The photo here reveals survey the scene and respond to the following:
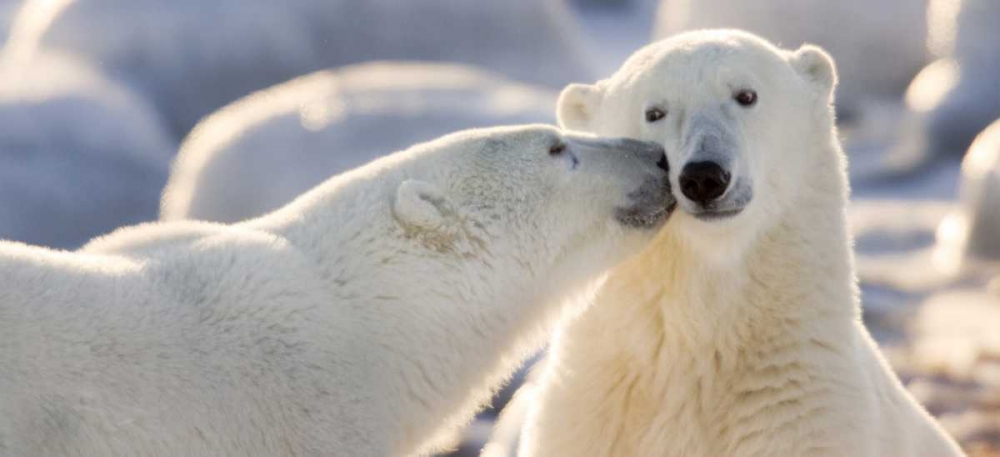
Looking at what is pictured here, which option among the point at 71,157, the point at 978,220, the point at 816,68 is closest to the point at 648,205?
the point at 816,68

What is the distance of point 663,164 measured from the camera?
369 centimetres

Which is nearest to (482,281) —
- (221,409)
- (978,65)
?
(221,409)

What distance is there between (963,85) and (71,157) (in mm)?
6486

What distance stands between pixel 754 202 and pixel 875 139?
8.81 metres

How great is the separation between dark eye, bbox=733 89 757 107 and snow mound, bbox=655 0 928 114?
30.9 feet

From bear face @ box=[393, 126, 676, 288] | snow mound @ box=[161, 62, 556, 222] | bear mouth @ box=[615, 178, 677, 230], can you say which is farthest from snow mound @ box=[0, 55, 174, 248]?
bear mouth @ box=[615, 178, 677, 230]

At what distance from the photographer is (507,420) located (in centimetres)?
533

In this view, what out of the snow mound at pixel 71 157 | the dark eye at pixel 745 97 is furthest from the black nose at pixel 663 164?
the snow mound at pixel 71 157

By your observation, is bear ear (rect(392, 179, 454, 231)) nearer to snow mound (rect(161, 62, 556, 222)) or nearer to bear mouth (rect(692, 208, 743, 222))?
bear mouth (rect(692, 208, 743, 222))

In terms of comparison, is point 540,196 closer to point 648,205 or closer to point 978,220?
point 648,205

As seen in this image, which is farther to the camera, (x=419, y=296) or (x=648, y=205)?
(x=648, y=205)

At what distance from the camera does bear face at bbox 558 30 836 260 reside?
11.7 ft

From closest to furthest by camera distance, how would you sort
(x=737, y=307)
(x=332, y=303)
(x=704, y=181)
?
(x=332, y=303)
(x=704, y=181)
(x=737, y=307)

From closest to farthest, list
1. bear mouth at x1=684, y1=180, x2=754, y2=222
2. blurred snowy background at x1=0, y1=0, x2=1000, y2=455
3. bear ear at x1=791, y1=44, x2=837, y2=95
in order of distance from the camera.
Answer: bear mouth at x1=684, y1=180, x2=754, y2=222
bear ear at x1=791, y1=44, x2=837, y2=95
blurred snowy background at x1=0, y1=0, x2=1000, y2=455
